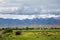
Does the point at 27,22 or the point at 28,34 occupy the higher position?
the point at 27,22

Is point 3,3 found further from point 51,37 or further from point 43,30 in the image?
point 51,37

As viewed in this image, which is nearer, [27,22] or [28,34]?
[28,34]

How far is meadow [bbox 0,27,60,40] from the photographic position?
21.4ft

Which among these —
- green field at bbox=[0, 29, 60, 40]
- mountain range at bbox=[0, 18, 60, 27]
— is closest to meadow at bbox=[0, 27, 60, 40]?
green field at bbox=[0, 29, 60, 40]

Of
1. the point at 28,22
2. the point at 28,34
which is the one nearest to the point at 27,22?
the point at 28,22

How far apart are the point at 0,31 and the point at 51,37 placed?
2.16 metres

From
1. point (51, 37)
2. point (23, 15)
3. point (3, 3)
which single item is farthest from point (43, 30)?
point (3, 3)

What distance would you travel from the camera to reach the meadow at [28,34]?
6.54m

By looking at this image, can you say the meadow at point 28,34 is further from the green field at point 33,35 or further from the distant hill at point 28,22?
the distant hill at point 28,22

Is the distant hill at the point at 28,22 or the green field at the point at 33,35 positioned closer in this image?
the green field at the point at 33,35

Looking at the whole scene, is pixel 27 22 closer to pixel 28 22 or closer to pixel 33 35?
pixel 28 22

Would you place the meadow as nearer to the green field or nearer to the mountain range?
the green field

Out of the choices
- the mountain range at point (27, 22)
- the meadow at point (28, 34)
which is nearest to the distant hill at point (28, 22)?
the mountain range at point (27, 22)

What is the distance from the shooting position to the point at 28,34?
21.7 ft
